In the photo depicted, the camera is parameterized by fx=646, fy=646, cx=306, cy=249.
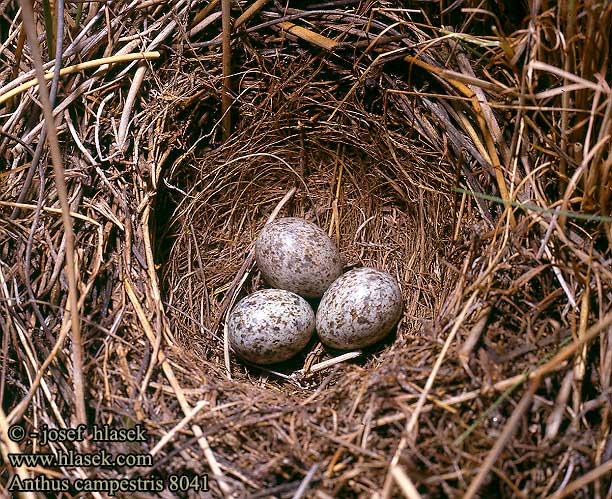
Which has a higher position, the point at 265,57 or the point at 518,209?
the point at 265,57

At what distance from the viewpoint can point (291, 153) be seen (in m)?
2.28

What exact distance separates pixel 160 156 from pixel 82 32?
433mm

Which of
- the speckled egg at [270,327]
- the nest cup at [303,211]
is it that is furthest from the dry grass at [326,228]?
the speckled egg at [270,327]

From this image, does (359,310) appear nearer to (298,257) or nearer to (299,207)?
(298,257)

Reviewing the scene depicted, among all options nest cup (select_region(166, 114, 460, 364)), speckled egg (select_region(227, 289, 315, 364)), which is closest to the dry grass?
nest cup (select_region(166, 114, 460, 364))

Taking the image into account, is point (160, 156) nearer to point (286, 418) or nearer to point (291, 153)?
point (291, 153)

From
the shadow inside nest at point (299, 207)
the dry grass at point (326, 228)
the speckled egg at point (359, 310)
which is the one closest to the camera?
the dry grass at point (326, 228)

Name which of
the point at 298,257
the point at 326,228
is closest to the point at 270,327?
the point at 298,257

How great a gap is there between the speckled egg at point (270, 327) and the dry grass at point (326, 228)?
0.11 m

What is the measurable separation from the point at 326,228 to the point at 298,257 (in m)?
0.31

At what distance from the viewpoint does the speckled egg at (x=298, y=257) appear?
2.03 m

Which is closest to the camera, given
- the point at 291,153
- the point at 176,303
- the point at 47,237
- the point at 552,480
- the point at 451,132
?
the point at 552,480

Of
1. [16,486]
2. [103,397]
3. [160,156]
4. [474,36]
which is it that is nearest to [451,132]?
[474,36]

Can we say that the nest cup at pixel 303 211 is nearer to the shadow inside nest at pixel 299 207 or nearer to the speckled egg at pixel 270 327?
the shadow inside nest at pixel 299 207
